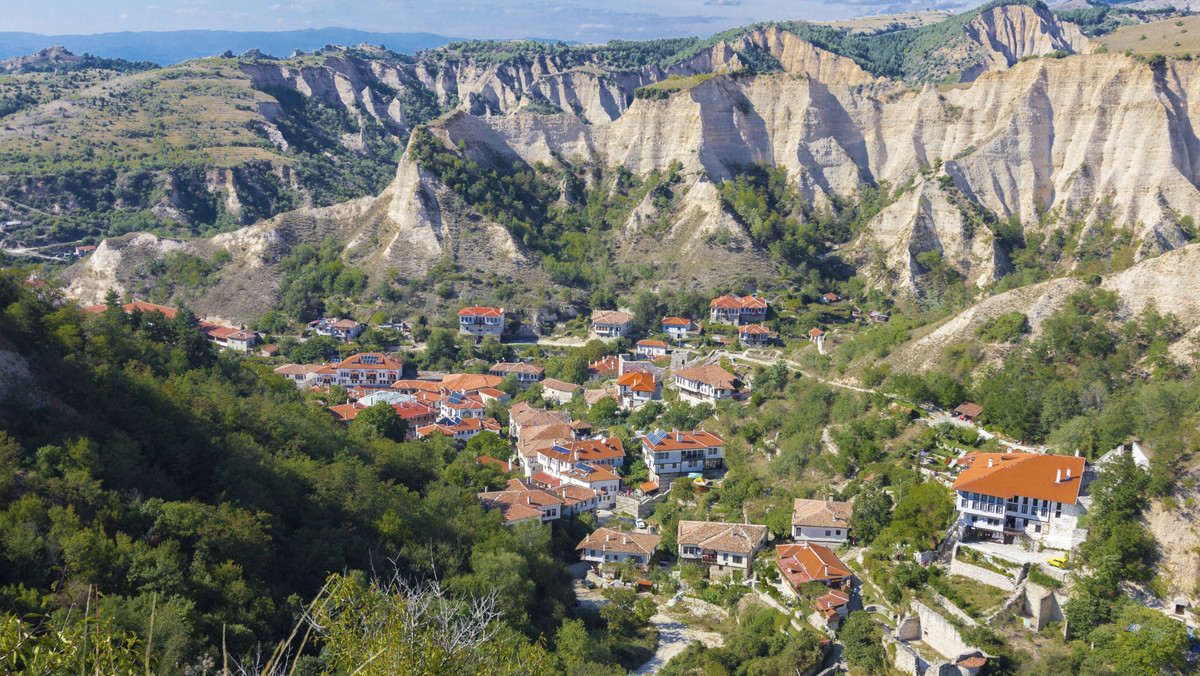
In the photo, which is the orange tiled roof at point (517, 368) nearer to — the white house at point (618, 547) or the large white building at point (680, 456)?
the large white building at point (680, 456)

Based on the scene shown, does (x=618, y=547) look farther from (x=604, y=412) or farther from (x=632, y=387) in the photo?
(x=632, y=387)

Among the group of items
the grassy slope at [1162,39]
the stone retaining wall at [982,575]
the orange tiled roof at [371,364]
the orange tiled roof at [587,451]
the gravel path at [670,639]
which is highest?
the grassy slope at [1162,39]

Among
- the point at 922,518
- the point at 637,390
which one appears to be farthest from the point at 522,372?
the point at 922,518

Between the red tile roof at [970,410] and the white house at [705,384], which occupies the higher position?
the red tile roof at [970,410]

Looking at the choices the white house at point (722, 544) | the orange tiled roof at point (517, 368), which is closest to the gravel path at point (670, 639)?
the white house at point (722, 544)

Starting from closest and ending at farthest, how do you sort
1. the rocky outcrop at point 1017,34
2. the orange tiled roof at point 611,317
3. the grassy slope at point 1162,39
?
the orange tiled roof at point 611,317 → the grassy slope at point 1162,39 → the rocky outcrop at point 1017,34

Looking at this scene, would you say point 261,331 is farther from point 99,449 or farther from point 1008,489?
point 1008,489
